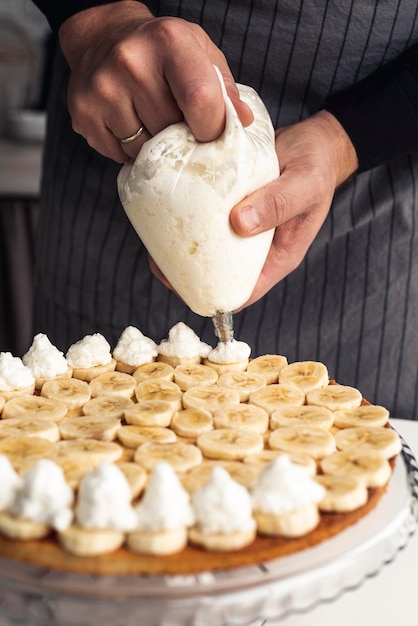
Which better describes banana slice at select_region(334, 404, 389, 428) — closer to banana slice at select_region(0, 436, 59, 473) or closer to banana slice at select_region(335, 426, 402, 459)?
banana slice at select_region(335, 426, 402, 459)

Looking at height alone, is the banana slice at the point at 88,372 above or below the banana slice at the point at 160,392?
below

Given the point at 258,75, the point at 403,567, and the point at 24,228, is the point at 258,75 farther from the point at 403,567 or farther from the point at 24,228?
the point at 24,228

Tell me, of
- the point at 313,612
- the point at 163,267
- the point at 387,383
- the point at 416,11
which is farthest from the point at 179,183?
the point at 387,383

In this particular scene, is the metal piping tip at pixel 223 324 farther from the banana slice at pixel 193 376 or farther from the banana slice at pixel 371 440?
the banana slice at pixel 371 440

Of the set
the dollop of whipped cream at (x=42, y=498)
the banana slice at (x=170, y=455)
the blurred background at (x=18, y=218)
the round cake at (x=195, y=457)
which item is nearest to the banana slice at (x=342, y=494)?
the round cake at (x=195, y=457)

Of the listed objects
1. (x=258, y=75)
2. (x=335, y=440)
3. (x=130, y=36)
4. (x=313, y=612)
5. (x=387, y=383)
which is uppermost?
(x=130, y=36)

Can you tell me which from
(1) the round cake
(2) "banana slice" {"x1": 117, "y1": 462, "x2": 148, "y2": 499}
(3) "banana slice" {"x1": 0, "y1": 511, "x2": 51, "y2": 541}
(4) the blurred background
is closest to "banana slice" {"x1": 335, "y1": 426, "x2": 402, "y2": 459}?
(1) the round cake

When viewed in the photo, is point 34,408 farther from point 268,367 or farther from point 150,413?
point 268,367
